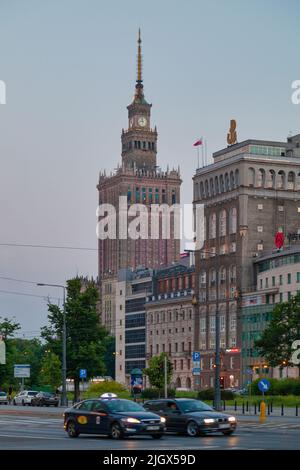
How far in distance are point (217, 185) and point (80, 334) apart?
256 ft

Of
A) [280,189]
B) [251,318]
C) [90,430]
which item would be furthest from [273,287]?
[90,430]

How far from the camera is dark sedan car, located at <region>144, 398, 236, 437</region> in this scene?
42125mm

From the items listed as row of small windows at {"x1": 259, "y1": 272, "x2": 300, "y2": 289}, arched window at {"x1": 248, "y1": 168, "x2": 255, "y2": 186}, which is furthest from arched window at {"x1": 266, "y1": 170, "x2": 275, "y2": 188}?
row of small windows at {"x1": 259, "y1": 272, "x2": 300, "y2": 289}

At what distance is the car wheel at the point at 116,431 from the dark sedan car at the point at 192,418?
419 cm

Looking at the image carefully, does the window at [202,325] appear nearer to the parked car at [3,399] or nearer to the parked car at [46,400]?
the parked car at [3,399]

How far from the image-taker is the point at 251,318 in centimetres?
16900

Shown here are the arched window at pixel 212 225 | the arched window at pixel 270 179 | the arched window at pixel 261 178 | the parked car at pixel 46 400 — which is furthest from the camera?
the arched window at pixel 212 225

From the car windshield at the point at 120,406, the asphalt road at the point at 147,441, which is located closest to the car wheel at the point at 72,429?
the asphalt road at the point at 147,441

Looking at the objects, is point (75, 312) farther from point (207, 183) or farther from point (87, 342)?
point (207, 183)

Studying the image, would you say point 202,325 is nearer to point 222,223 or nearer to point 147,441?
point 222,223

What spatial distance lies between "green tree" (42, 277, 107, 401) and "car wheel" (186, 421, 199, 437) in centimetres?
6333

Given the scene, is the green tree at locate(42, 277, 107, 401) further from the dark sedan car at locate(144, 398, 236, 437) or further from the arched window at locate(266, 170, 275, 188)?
the arched window at locate(266, 170, 275, 188)

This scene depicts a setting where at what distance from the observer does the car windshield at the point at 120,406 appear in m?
40.2
